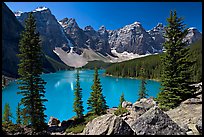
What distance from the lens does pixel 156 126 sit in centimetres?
780

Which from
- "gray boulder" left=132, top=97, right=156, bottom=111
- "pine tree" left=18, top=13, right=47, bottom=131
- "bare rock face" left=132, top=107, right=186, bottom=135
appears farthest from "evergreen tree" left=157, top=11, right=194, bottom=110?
"pine tree" left=18, top=13, right=47, bottom=131

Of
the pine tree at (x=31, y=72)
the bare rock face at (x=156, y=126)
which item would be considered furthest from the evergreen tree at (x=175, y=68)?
the pine tree at (x=31, y=72)

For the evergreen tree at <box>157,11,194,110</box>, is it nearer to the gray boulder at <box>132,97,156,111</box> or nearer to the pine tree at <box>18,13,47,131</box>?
the gray boulder at <box>132,97,156,111</box>

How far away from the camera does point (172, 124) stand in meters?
7.79

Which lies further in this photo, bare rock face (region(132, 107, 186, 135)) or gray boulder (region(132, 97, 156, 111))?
gray boulder (region(132, 97, 156, 111))

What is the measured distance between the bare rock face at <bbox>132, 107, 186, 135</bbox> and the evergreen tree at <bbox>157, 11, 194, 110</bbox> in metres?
10.5

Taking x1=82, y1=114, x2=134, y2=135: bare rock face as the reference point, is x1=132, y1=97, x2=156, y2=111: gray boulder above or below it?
below

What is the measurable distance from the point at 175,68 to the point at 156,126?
12.0 metres

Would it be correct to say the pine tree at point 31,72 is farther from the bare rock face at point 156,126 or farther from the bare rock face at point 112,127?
the bare rock face at point 156,126

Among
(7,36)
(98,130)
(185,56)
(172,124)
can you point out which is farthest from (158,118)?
(7,36)

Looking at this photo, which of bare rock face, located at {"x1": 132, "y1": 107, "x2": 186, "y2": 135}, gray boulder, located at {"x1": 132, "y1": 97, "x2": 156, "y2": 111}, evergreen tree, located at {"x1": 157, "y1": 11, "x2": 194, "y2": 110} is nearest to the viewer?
bare rock face, located at {"x1": 132, "y1": 107, "x2": 186, "y2": 135}

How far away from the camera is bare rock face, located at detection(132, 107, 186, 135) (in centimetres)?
760

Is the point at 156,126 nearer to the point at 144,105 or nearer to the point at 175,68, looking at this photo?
the point at 175,68

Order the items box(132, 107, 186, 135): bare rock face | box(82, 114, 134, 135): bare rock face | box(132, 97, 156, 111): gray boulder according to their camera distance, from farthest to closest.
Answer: box(132, 97, 156, 111): gray boulder
box(82, 114, 134, 135): bare rock face
box(132, 107, 186, 135): bare rock face
